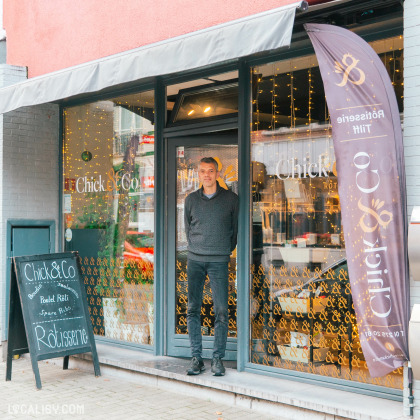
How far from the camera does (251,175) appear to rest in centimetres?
614

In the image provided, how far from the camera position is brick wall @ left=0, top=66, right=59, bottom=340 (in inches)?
314

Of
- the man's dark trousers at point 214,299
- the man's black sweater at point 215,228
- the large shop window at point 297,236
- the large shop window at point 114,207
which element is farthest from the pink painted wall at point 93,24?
the man's dark trousers at point 214,299

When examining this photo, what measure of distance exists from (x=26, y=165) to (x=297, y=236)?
12.6 ft

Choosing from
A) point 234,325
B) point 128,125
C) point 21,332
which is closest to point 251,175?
point 234,325

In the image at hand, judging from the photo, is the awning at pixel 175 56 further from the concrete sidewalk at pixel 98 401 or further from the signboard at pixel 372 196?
the concrete sidewalk at pixel 98 401

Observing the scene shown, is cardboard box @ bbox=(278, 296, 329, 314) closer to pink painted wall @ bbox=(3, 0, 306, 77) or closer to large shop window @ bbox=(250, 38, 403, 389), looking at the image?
large shop window @ bbox=(250, 38, 403, 389)

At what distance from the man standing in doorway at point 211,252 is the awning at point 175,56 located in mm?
1146

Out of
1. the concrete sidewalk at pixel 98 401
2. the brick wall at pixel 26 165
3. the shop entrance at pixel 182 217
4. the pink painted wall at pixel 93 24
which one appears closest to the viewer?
the concrete sidewalk at pixel 98 401

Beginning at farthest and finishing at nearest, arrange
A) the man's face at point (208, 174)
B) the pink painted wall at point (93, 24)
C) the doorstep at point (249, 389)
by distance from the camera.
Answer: the pink painted wall at point (93, 24) < the man's face at point (208, 174) < the doorstep at point (249, 389)

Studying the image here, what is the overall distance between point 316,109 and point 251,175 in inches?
34.7

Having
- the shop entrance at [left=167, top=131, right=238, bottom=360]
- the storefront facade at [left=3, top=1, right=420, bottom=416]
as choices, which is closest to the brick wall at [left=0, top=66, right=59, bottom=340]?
the storefront facade at [left=3, top=1, right=420, bottom=416]

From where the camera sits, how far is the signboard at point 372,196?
14.7ft

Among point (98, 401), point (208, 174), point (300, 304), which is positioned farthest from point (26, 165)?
point (300, 304)

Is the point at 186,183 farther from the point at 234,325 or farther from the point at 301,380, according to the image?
the point at 301,380
